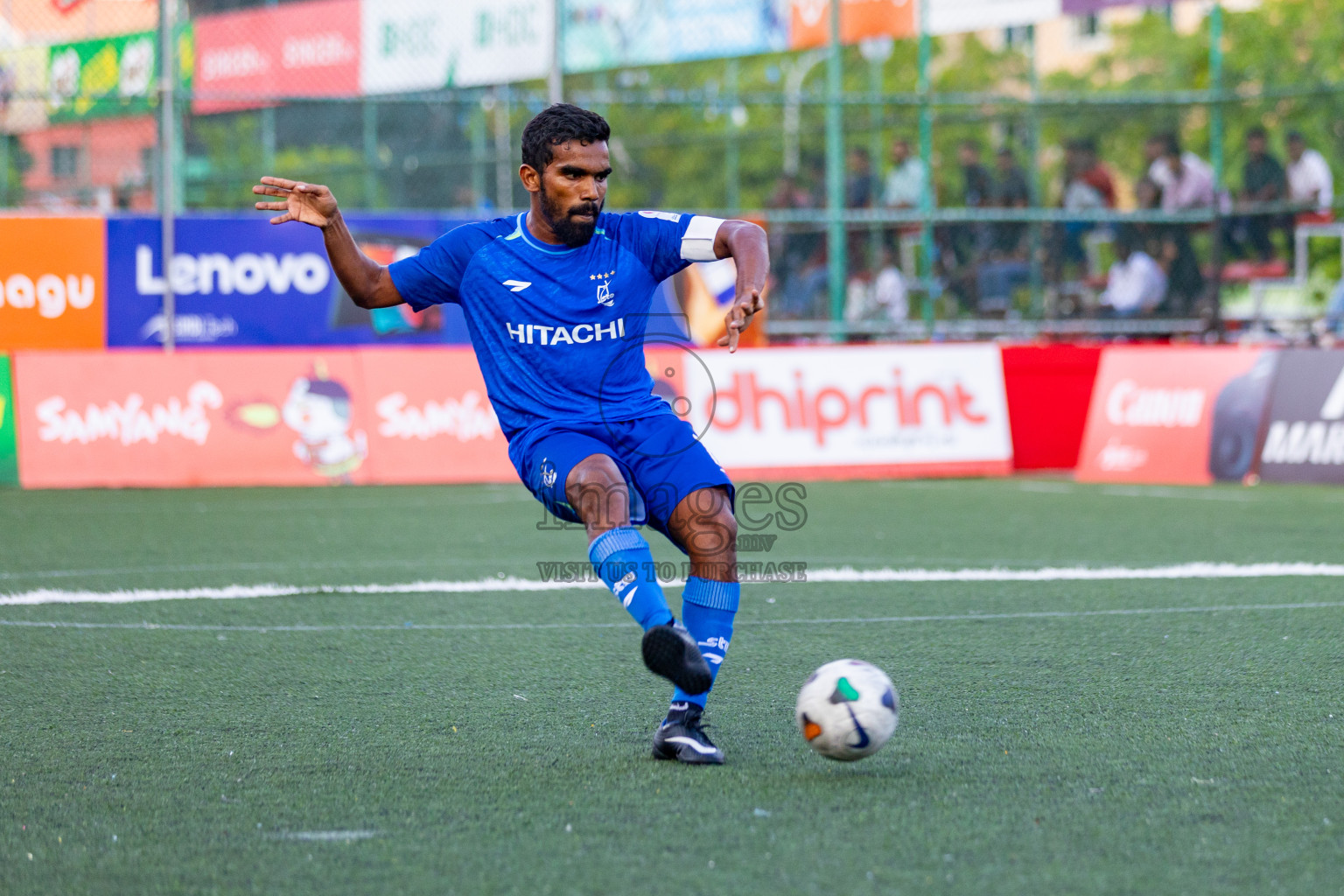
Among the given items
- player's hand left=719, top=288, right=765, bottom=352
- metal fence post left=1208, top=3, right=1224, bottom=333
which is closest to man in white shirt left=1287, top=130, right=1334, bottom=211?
metal fence post left=1208, top=3, right=1224, bottom=333

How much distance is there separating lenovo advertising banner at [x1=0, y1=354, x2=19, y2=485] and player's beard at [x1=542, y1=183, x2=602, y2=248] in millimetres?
9849

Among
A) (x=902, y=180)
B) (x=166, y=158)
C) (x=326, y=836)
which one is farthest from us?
(x=902, y=180)

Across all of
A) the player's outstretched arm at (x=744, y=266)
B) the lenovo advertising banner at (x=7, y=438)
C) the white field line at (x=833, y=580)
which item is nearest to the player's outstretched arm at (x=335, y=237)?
the player's outstretched arm at (x=744, y=266)

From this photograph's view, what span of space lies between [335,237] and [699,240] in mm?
1073

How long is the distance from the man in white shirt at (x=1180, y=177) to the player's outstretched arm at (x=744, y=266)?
1367cm

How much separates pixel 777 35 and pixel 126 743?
14.8m

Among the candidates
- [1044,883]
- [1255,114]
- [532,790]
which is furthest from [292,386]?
[1255,114]

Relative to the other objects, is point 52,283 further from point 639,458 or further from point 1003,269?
point 639,458

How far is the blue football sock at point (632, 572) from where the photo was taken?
417 centimetres

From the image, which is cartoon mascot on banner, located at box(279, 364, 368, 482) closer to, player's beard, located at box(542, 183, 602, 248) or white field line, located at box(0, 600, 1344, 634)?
white field line, located at box(0, 600, 1344, 634)

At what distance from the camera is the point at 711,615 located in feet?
14.9

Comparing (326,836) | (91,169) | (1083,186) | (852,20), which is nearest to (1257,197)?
(1083,186)

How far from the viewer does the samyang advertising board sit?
1444 cm

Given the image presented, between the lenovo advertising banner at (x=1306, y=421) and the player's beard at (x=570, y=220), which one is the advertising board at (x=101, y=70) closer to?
the lenovo advertising banner at (x=1306, y=421)
